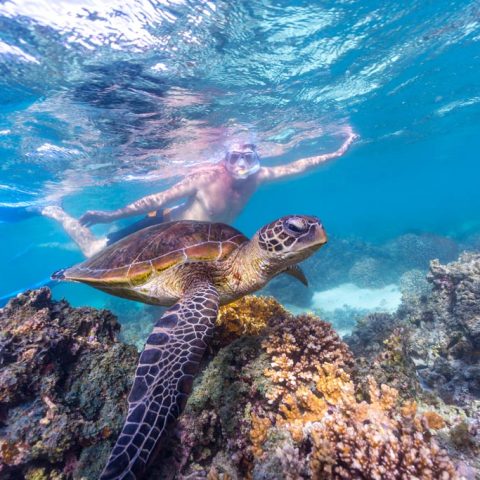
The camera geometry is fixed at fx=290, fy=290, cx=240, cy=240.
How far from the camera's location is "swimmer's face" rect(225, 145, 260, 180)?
13.5 metres

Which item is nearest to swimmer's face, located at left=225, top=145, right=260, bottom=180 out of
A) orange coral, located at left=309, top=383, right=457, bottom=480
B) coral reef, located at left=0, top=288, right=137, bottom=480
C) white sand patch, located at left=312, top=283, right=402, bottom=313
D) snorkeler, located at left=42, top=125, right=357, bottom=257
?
snorkeler, located at left=42, top=125, right=357, bottom=257

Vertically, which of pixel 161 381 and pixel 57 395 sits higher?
pixel 161 381

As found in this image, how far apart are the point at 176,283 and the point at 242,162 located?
11192 millimetres

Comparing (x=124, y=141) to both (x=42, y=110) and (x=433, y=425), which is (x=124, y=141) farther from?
(x=433, y=425)

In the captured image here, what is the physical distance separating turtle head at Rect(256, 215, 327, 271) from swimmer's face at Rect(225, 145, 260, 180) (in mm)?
10524

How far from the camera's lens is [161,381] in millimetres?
2133

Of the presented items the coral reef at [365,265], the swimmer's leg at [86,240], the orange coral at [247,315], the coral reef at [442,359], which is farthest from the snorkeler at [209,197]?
the coral reef at [442,359]

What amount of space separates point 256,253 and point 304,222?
27.1 inches

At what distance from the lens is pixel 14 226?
29969 millimetres

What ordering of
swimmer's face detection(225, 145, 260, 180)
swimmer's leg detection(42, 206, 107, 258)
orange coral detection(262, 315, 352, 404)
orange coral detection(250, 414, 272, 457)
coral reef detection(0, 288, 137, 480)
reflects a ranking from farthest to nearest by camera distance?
swimmer's face detection(225, 145, 260, 180) < swimmer's leg detection(42, 206, 107, 258) < orange coral detection(262, 315, 352, 404) < coral reef detection(0, 288, 137, 480) < orange coral detection(250, 414, 272, 457)

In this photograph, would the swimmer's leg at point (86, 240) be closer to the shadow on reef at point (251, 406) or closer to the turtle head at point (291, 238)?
the shadow on reef at point (251, 406)

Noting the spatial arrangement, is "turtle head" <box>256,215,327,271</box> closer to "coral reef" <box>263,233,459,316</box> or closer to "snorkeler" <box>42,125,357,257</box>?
"snorkeler" <box>42,125,357,257</box>

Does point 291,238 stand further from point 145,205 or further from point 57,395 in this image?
point 145,205

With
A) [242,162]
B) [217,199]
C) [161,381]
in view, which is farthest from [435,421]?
[242,162]
